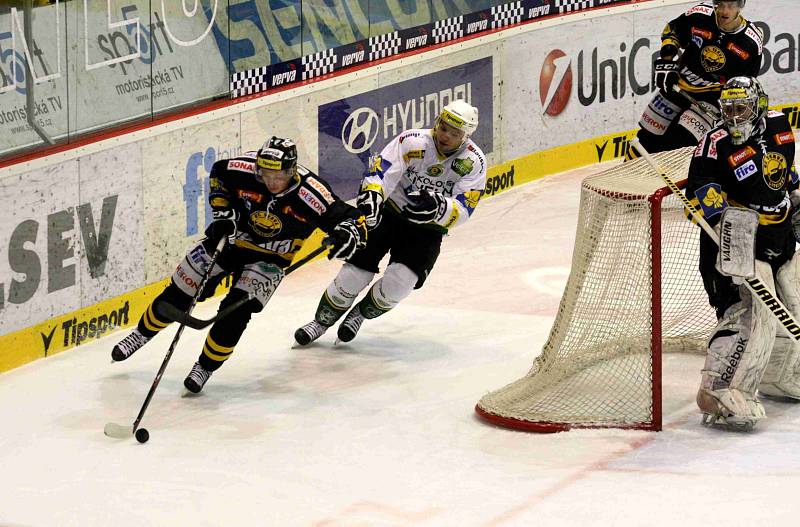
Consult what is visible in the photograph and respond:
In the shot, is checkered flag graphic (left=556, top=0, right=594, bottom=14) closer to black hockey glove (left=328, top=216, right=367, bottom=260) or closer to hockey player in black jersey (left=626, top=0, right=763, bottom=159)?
hockey player in black jersey (left=626, top=0, right=763, bottom=159)

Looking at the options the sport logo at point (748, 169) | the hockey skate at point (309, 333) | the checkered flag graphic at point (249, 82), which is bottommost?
the hockey skate at point (309, 333)

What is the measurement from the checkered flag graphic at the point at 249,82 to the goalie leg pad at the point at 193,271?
1.59 metres

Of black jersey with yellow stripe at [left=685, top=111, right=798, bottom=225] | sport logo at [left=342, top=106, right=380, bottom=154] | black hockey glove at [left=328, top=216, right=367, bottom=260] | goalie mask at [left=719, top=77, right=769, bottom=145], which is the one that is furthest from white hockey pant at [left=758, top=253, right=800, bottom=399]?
sport logo at [left=342, top=106, right=380, bottom=154]

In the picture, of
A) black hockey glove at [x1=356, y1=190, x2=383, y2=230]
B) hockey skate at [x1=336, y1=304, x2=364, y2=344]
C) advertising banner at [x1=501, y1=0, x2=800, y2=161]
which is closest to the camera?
black hockey glove at [x1=356, y1=190, x2=383, y2=230]

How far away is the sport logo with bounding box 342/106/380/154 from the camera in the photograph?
8555 millimetres

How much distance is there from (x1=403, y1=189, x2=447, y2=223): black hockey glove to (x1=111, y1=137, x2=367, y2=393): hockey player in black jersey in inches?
15.0

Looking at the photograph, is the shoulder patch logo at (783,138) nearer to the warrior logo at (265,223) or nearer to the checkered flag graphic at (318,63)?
the warrior logo at (265,223)

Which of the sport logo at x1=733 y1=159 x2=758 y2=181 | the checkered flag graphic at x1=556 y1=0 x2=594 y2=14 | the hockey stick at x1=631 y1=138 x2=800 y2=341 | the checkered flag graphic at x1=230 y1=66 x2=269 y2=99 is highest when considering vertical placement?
the sport logo at x1=733 y1=159 x2=758 y2=181

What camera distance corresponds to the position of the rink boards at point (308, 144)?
6.68 metres

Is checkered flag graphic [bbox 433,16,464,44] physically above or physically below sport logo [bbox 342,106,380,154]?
above

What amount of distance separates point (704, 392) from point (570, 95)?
4562 millimetres

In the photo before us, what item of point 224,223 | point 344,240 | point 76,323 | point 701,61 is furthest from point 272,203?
point 701,61

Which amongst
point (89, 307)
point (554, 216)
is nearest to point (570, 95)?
point (554, 216)

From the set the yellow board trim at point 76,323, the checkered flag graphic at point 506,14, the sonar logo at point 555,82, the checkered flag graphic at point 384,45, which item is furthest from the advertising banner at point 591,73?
the checkered flag graphic at point 384,45
